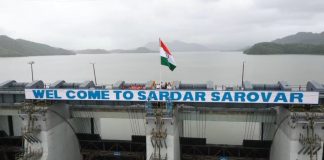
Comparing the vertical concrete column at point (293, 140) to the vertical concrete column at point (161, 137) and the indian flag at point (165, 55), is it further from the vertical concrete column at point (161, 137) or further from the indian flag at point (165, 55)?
the indian flag at point (165, 55)

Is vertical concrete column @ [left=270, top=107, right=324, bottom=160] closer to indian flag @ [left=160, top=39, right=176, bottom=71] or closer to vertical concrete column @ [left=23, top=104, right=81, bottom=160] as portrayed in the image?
indian flag @ [left=160, top=39, right=176, bottom=71]

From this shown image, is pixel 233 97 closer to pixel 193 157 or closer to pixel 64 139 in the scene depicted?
pixel 193 157

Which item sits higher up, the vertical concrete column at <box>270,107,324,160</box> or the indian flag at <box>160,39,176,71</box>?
the indian flag at <box>160,39,176,71</box>

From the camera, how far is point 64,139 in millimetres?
28250

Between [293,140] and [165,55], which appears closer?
[293,140]

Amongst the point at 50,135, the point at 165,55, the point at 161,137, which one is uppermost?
the point at 165,55

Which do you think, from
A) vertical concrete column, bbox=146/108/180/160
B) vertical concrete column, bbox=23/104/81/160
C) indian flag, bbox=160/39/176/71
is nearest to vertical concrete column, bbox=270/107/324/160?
vertical concrete column, bbox=146/108/180/160

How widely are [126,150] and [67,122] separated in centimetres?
850

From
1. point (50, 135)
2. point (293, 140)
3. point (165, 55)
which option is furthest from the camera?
point (50, 135)

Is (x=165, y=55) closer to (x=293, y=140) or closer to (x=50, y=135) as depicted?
(x=293, y=140)

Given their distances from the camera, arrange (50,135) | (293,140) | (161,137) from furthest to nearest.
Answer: (50,135) < (161,137) < (293,140)

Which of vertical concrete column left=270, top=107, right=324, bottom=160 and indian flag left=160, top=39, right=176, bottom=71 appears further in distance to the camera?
indian flag left=160, top=39, right=176, bottom=71

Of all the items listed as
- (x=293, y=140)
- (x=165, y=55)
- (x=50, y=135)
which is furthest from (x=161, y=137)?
(x=50, y=135)

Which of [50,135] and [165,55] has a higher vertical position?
[165,55]
